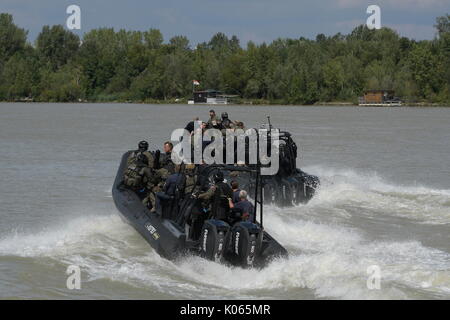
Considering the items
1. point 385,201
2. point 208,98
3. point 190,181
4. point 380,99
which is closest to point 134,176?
point 190,181

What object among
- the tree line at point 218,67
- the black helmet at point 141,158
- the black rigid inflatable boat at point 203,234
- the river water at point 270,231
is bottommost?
Result: the river water at point 270,231

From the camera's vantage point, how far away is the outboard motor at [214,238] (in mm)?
11289

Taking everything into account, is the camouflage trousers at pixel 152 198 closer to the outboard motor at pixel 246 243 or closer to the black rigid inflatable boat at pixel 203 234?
the black rigid inflatable boat at pixel 203 234

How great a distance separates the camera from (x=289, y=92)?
11756 centimetres

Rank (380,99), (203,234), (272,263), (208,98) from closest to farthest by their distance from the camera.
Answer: (272,263) → (203,234) → (380,99) → (208,98)

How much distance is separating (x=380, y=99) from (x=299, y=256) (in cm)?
10421

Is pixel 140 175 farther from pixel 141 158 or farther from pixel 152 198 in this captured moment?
pixel 152 198

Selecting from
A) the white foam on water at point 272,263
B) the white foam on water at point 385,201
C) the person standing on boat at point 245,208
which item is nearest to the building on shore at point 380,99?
the white foam on water at point 385,201

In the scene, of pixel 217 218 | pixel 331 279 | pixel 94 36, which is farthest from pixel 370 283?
pixel 94 36

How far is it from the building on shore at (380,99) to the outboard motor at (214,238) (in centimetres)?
10389

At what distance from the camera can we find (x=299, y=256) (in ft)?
39.1

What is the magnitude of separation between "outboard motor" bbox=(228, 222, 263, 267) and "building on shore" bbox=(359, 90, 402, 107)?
10414 centimetres

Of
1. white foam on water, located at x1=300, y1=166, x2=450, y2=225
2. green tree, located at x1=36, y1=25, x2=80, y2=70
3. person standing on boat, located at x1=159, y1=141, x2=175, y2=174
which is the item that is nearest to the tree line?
green tree, located at x1=36, y1=25, x2=80, y2=70
